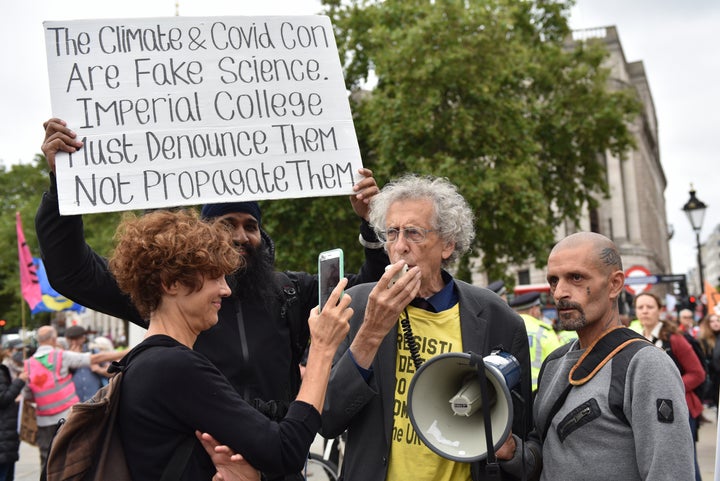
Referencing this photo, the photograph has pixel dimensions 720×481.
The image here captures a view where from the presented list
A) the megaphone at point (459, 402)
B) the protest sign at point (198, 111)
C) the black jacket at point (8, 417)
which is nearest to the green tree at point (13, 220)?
the black jacket at point (8, 417)

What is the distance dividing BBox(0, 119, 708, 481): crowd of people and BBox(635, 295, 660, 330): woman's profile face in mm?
4785

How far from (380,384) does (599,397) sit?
81 centimetres

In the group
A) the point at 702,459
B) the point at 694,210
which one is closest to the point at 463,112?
the point at 694,210

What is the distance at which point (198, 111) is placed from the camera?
3213 millimetres

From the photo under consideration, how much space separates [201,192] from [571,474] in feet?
5.36

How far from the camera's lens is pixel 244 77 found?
334cm

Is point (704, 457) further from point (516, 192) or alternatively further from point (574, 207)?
point (574, 207)

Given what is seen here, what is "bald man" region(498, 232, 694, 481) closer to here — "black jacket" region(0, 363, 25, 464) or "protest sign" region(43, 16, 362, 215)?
"protest sign" region(43, 16, 362, 215)

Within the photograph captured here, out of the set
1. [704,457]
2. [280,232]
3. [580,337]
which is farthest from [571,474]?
[280,232]

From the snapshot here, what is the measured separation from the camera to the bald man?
2.39 metres

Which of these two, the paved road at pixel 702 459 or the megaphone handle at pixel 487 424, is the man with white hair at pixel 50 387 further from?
the megaphone handle at pixel 487 424

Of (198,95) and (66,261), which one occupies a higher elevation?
(198,95)

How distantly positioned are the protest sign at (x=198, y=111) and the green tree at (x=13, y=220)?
4147 cm

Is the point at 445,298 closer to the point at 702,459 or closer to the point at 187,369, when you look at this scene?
the point at 187,369
